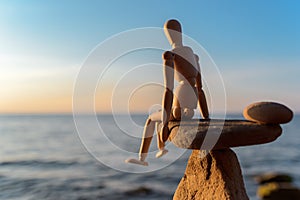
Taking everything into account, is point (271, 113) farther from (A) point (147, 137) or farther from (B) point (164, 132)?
(A) point (147, 137)

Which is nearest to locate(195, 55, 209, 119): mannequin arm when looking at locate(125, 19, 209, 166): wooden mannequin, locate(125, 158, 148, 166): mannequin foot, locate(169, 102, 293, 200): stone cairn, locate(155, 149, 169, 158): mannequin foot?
locate(125, 19, 209, 166): wooden mannequin

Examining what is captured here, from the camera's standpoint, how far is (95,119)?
2.64 m

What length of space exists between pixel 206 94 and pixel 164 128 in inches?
25.4

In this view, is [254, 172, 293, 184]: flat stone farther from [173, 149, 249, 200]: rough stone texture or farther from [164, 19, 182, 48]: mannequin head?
[164, 19, 182, 48]: mannequin head

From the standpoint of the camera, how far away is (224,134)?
222 centimetres

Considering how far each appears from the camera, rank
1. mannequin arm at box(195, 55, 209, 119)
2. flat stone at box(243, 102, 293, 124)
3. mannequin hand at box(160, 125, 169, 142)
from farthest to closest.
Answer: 1. mannequin arm at box(195, 55, 209, 119)
2. mannequin hand at box(160, 125, 169, 142)
3. flat stone at box(243, 102, 293, 124)

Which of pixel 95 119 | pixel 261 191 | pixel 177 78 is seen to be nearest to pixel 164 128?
pixel 177 78

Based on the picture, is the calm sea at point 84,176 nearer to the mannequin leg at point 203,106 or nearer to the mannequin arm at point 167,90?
the mannequin leg at point 203,106

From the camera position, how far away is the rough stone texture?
8.36 feet

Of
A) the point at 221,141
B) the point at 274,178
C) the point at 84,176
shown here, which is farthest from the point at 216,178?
the point at 274,178

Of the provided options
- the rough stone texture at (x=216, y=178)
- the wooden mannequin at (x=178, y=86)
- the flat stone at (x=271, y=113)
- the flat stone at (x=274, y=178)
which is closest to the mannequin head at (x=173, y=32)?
the wooden mannequin at (x=178, y=86)

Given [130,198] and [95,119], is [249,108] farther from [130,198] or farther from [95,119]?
[130,198]

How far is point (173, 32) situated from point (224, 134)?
100 centimetres

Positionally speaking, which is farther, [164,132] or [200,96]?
[200,96]
